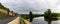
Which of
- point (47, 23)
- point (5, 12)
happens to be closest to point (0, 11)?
point (5, 12)

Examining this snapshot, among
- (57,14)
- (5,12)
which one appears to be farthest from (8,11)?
(57,14)

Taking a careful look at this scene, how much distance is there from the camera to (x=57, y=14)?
55.8 meters

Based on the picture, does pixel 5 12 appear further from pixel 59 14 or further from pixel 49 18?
pixel 59 14

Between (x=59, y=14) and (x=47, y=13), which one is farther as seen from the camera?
(x=59, y=14)

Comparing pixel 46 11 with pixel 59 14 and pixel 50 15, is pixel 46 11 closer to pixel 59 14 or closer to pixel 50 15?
pixel 50 15

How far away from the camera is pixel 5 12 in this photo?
44.4m

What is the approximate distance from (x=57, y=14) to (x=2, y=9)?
1746 centimetres

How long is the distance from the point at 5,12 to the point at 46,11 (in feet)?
32.0

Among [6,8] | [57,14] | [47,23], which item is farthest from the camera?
[57,14]

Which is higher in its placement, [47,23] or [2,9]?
[2,9]

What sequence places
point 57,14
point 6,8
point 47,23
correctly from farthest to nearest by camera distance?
point 57,14, point 6,8, point 47,23

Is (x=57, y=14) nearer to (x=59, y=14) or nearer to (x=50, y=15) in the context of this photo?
(x=59, y=14)

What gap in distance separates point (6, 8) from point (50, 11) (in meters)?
10.5

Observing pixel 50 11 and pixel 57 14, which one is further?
pixel 57 14
